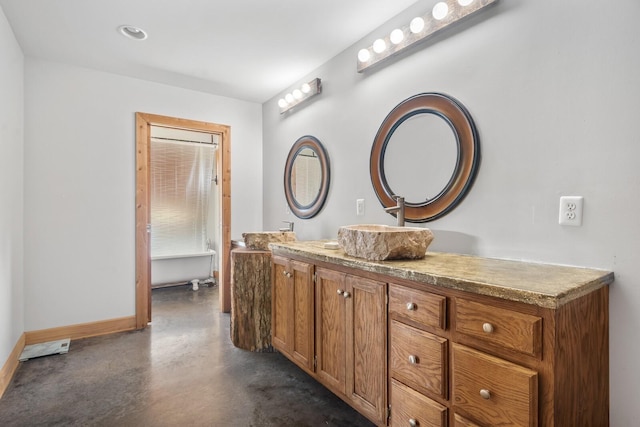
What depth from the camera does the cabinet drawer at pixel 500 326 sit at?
99 centimetres

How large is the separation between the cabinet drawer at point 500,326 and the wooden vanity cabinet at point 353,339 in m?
0.39

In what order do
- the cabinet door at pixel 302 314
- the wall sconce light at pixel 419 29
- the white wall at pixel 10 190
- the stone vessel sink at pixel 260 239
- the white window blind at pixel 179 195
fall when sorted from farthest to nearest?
the white window blind at pixel 179 195 < the stone vessel sink at pixel 260 239 < the white wall at pixel 10 190 < the cabinet door at pixel 302 314 < the wall sconce light at pixel 419 29

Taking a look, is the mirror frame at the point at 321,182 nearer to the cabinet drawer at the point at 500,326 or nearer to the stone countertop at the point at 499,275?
the stone countertop at the point at 499,275

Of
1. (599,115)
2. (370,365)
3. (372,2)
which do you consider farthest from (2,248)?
(599,115)

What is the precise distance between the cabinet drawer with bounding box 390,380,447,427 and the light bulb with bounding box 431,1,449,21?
5.97 ft

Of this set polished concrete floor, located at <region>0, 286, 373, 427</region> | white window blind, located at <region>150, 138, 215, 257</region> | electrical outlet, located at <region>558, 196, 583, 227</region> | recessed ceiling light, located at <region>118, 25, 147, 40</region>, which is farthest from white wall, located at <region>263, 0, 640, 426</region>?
white window blind, located at <region>150, 138, 215, 257</region>

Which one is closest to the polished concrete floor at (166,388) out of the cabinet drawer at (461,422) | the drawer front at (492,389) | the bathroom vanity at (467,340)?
the bathroom vanity at (467,340)

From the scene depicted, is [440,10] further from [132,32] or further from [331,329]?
[132,32]

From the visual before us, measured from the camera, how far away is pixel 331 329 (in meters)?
1.82

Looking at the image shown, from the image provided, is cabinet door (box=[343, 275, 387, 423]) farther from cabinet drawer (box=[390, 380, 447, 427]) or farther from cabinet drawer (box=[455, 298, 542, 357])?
cabinet drawer (box=[455, 298, 542, 357])

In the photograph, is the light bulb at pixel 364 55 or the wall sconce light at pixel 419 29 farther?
the light bulb at pixel 364 55

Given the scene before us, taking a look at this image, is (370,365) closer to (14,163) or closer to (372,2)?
(372,2)

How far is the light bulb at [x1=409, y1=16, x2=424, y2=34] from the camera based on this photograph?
6.17 ft

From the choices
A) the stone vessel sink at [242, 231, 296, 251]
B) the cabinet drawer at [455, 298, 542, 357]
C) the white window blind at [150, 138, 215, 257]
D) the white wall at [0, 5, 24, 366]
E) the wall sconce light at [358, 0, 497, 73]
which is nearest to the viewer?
the cabinet drawer at [455, 298, 542, 357]
